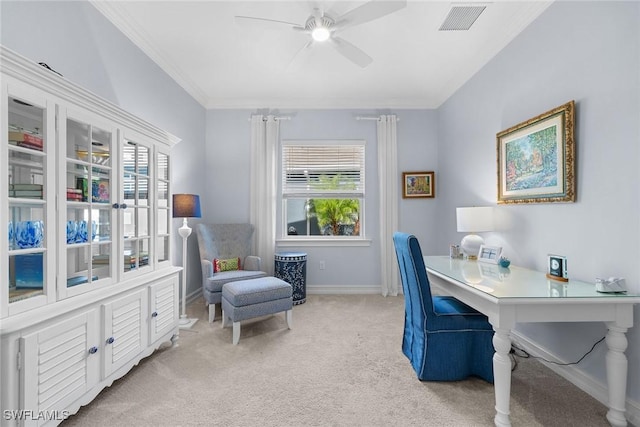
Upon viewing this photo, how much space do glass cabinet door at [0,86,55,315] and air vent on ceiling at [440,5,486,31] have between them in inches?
110

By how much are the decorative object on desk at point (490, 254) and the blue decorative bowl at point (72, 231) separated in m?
2.98

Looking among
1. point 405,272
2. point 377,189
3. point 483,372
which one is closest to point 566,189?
point 405,272

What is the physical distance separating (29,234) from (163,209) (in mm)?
1131

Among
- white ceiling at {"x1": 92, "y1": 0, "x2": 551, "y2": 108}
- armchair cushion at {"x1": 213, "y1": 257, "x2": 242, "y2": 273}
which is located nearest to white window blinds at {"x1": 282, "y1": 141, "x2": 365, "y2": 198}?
white ceiling at {"x1": 92, "y1": 0, "x2": 551, "y2": 108}

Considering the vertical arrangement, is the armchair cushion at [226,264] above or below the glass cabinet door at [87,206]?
below

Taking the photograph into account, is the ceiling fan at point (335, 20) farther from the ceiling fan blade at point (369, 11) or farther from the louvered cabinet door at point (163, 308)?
the louvered cabinet door at point (163, 308)

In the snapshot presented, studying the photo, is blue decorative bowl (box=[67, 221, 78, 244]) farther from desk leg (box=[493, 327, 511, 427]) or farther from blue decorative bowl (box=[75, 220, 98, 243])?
desk leg (box=[493, 327, 511, 427])

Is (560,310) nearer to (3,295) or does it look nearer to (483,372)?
(483,372)

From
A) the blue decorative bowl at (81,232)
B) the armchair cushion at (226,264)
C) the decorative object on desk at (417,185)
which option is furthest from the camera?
the decorative object on desk at (417,185)

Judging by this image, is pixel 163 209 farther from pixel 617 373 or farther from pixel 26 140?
pixel 617 373

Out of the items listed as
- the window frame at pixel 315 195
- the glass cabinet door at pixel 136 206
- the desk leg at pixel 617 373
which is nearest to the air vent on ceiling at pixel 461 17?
the window frame at pixel 315 195

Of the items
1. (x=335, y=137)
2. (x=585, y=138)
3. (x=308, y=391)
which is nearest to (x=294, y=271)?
(x=308, y=391)

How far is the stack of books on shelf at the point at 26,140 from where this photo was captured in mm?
1277

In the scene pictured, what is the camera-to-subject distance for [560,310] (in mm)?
1529
